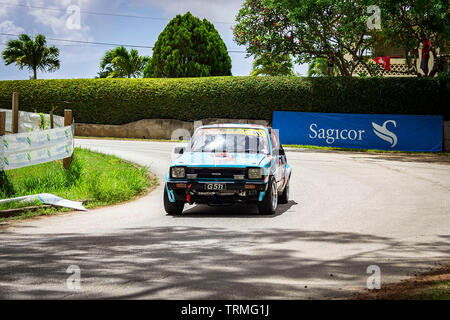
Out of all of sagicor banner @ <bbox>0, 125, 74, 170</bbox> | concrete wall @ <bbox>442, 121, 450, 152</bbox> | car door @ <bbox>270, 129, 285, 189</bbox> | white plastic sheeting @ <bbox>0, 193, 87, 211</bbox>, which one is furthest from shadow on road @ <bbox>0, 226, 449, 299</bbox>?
concrete wall @ <bbox>442, 121, 450, 152</bbox>

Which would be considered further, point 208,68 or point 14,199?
point 208,68

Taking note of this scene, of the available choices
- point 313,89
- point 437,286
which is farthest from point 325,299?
point 313,89

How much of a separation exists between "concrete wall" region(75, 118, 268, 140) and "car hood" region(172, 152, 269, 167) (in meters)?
25.1

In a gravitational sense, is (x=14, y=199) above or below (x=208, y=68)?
below

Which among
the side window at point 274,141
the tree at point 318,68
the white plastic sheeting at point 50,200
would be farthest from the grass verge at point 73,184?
the tree at point 318,68

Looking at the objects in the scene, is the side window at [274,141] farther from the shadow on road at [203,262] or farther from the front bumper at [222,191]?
the shadow on road at [203,262]

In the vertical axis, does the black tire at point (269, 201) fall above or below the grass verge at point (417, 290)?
above

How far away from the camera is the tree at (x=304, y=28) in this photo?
3301 cm

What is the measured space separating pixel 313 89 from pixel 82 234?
27240 millimetres

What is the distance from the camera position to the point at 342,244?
8531 millimetres

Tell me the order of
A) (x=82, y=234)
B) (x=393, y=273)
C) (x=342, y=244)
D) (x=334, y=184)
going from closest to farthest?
(x=393, y=273) → (x=342, y=244) → (x=82, y=234) → (x=334, y=184)

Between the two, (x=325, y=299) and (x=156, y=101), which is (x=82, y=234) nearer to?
(x=325, y=299)

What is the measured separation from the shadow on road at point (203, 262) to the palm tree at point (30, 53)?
51.7m

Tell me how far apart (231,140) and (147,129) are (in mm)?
27746
